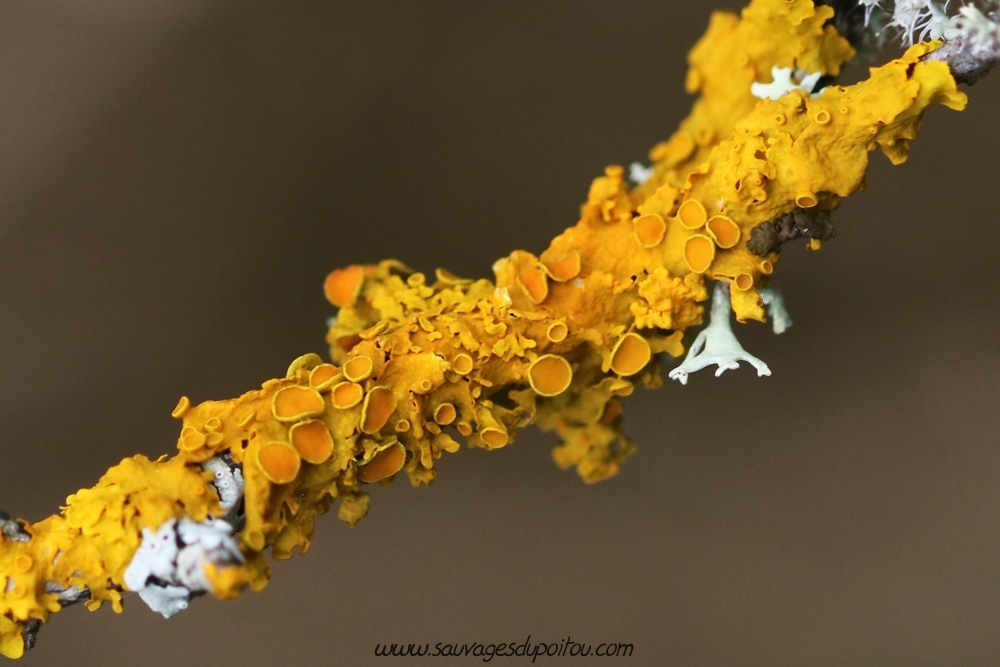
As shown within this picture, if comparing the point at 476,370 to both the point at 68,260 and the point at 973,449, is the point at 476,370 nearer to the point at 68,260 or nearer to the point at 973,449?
the point at 68,260

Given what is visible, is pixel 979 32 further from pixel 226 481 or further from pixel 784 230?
pixel 226 481

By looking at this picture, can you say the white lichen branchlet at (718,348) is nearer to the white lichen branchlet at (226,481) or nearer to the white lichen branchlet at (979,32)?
the white lichen branchlet at (979,32)

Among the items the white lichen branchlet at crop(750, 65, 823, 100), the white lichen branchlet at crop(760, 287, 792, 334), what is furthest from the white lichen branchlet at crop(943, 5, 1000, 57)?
the white lichen branchlet at crop(760, 287, 792, 334)

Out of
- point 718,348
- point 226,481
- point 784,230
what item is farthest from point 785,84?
point 226,481

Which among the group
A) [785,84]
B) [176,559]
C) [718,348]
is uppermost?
[785,84]

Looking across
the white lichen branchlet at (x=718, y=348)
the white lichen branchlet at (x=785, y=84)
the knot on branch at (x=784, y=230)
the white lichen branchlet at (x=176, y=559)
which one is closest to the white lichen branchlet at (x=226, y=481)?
the white lichen branchlet at (x=176, y=559)

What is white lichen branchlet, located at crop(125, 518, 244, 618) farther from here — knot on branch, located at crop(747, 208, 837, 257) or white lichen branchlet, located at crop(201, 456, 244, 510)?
knot on branch, located at crop(747, 208, 837, 257)
